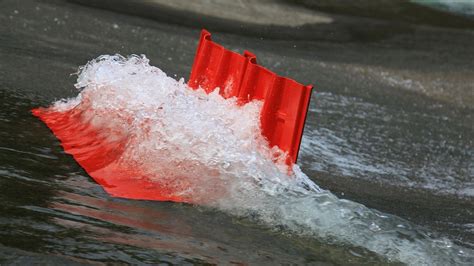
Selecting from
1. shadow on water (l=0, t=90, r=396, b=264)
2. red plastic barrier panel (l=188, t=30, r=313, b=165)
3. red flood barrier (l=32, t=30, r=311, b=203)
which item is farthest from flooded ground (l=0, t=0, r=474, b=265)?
red plastic barrier panel (l=188, t=30, r=313, b=165)

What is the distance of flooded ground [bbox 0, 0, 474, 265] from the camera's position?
11.8ft

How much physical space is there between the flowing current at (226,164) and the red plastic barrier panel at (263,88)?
0.09 m

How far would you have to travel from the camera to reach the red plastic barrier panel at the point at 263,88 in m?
4.84

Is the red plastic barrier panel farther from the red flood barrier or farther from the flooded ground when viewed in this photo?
the flooded ground

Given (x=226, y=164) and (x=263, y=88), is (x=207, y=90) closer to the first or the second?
(x=263, y=88)

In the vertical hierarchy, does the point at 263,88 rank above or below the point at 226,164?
above

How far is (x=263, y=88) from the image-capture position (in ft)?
16.9

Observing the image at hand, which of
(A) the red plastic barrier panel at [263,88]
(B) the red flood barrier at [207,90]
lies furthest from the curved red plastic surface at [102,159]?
(A) the red plastic barrier panel at [263,88]

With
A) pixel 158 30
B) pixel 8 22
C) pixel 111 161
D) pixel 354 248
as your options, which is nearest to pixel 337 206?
pixel 354 248

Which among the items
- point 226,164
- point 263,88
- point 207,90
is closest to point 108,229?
point 226,164

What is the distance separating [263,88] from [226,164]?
2.47ft

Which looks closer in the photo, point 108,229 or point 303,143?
point 108,229

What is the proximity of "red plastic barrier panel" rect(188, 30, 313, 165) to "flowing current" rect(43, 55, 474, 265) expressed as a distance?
3.4 inches

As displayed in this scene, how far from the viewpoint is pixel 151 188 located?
176 inches
